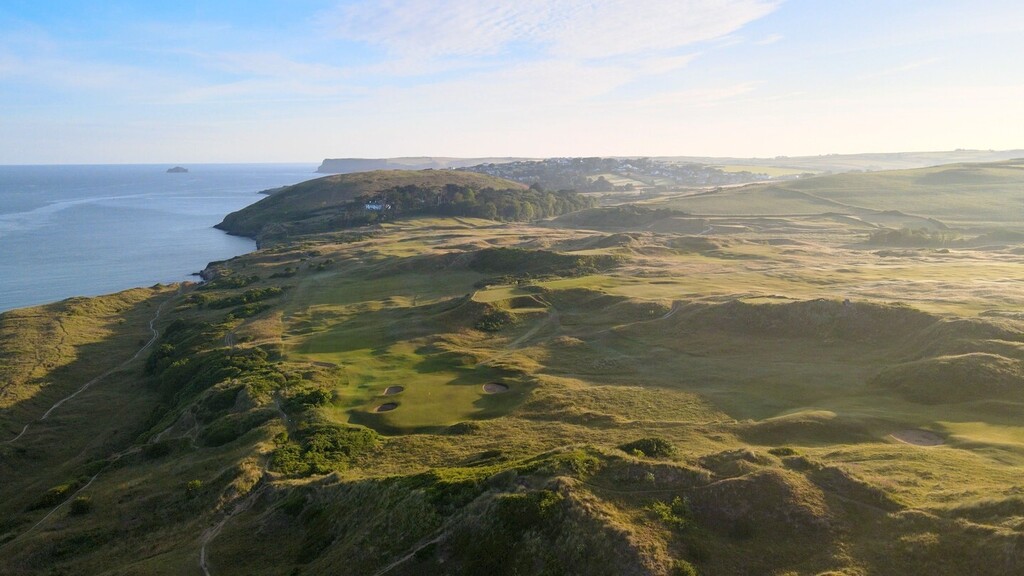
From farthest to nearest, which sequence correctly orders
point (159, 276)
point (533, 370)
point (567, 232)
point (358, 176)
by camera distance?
point (358, 176), point (567, 232), point (159, 276), point (533, 370)

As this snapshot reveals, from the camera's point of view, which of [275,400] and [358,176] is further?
[358,176]

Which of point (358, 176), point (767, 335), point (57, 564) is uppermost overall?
point (358, 176)

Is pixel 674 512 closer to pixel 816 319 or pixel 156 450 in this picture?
pixel 156 450

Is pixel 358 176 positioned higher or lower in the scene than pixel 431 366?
higher

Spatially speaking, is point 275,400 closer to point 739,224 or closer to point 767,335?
point 767,335

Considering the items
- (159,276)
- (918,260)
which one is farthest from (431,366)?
(159,276)

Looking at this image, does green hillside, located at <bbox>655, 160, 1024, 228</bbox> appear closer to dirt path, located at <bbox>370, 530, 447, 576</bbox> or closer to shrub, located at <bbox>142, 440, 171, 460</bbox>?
shrub, located at <bbox>142, 440, 171, 460</bbox>

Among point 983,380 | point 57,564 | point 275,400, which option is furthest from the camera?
point 275,400
